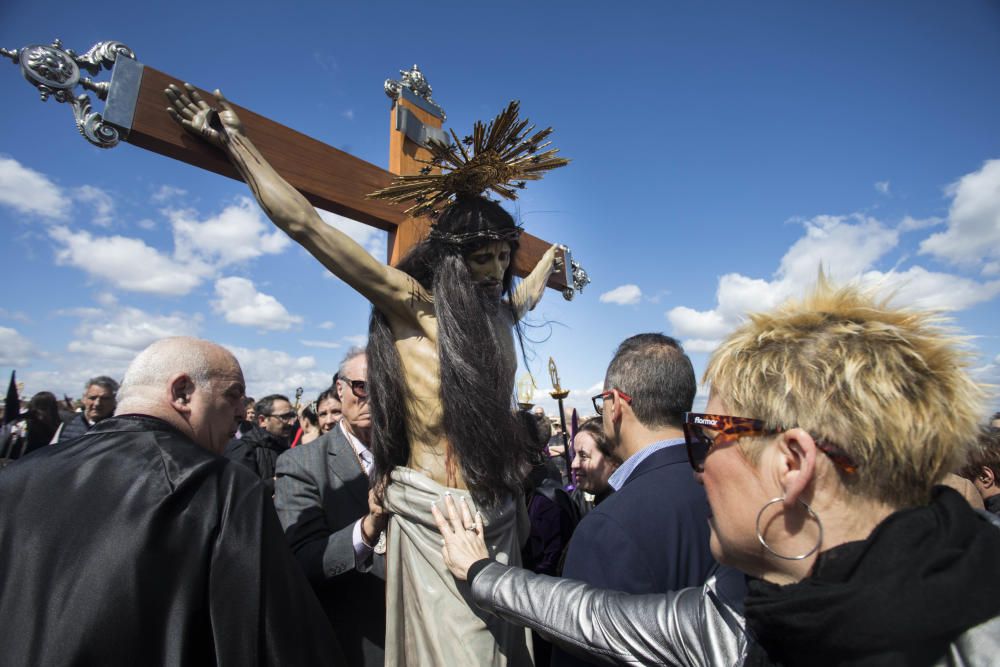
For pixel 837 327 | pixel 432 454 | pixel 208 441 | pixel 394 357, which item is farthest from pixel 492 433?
pixel 837 327

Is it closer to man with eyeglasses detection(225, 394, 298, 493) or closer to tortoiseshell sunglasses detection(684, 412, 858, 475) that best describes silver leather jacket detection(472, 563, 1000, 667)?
tortoiseshell sunglasses detection(684, 412, 858, 475)

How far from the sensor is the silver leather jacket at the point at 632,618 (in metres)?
1.14

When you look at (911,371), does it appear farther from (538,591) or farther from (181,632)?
(181,632)

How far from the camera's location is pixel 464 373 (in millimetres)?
1864

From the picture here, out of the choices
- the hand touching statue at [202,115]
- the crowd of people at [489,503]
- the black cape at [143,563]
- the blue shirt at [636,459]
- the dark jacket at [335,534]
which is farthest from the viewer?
the dark jacket at [335,534]

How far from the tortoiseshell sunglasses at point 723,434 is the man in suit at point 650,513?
444mm

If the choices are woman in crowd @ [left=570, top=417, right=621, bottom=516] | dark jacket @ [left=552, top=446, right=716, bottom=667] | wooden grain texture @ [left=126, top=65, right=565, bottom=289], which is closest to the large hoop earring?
dark jacket @ [left=552, top=446, right=716, bottom=667]

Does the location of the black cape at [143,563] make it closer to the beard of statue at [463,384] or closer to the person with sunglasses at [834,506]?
the beard of statue at [463,384]

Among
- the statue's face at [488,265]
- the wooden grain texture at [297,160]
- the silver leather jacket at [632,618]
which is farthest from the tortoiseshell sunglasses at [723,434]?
the wooden grain texture at [297,160]

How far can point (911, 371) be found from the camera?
1033 millimetres

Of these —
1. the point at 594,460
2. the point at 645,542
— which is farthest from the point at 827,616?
the point at 594,460

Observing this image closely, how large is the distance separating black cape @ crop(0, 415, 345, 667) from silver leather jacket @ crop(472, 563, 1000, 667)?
0.60 meters

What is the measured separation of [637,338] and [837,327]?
1.29 meters

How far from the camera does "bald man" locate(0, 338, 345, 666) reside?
4.47ft
